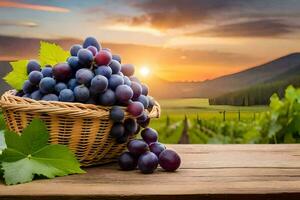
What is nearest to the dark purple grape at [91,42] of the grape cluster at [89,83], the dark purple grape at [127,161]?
the grape cluster at [89,83]

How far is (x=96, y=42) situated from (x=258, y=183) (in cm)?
59

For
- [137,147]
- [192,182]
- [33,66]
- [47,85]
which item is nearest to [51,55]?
[33,66]

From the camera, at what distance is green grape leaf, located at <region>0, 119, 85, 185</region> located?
4.87 ft

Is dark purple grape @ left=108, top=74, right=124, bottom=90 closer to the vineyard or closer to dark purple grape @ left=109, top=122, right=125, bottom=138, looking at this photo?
dark purple grape @ left=109, top=122, right=125, bottom=138

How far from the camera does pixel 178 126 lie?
2.74 meters

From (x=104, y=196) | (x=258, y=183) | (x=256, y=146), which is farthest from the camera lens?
(x=256, y=146)

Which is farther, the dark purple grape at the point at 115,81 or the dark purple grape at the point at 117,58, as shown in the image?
the dark purple grape at the point at 117,58

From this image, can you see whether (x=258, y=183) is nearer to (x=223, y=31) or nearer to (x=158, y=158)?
(x=158, y=158)

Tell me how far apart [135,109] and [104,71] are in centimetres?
13

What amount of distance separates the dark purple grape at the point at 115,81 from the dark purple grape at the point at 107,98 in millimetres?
18

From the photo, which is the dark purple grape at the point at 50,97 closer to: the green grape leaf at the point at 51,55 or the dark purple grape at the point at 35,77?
the dark purple grape at the point at 35,77

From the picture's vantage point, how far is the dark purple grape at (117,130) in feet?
5.20

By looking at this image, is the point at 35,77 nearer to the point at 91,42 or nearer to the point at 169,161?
the point at 91,42

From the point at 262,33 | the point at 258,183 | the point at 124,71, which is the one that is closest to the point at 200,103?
the point at 262,33
